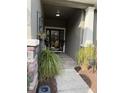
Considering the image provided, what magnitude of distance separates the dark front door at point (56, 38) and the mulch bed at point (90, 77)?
19.2 feet

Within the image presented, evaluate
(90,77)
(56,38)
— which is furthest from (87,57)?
(56,38)

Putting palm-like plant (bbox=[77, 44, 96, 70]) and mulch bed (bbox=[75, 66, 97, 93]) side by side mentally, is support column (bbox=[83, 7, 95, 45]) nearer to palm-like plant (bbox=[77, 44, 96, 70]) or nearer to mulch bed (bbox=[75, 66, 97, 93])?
palm-like plant (bbox=[77, 44, 96, 70])

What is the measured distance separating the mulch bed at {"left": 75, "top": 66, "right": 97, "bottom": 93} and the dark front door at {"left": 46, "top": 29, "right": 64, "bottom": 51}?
5.84 m

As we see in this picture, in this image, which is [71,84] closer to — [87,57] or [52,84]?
[52,84]

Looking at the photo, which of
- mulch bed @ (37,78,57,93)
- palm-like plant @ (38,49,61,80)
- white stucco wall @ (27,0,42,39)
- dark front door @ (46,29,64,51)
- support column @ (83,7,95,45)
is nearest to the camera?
white stucco wall @ (27,0,42,39)

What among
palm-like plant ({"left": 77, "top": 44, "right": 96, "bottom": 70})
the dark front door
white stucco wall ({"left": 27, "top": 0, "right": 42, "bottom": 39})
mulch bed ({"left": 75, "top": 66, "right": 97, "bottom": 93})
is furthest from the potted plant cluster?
the dark front door

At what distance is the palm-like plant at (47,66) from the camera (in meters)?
3.46

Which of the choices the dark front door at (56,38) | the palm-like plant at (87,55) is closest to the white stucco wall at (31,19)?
the palm-like plant at (87,55)

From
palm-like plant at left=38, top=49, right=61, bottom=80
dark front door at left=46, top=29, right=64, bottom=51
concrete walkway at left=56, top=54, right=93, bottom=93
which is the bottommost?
concrete walkway at left=56, top=54, right=93, bottom=93

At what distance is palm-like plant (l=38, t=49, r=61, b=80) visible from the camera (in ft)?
11.3
